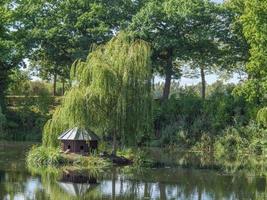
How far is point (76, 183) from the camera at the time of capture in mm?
22109

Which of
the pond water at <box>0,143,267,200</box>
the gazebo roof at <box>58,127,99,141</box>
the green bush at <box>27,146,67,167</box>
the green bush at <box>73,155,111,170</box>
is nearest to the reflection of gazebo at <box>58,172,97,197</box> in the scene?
the pond water at <box>0,143,267,200</box>

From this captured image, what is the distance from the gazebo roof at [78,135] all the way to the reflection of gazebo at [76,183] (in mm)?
4842

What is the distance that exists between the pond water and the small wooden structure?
3014mm

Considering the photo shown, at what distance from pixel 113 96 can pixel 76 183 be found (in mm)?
8375

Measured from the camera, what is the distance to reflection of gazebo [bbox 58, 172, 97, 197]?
20141 millimetres

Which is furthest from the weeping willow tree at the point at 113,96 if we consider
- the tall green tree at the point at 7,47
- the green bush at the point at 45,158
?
the tall green tree at the point at 7,47

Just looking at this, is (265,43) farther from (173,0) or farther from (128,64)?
(128,64)

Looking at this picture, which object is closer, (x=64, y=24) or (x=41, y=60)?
(x=64, y=24)

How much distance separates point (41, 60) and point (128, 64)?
28.8m

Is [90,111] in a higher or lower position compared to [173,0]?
lower

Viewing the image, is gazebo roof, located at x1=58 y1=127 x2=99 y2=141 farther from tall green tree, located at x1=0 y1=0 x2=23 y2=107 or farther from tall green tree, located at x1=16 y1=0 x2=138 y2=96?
tall green tree, located at x1=0 y1=0 x2=23 y2=107

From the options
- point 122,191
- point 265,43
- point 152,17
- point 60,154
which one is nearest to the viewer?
point 122,191

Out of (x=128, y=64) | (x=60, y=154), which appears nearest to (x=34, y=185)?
(x=60, y=154)

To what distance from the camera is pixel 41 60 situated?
5688cm
